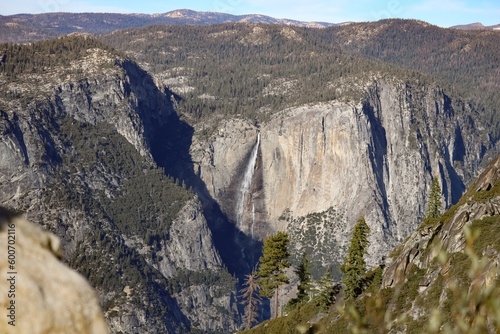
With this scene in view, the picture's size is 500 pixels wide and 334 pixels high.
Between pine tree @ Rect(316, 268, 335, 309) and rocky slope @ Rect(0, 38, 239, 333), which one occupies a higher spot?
pine tree @ Rect(316, 268, 335, 309)

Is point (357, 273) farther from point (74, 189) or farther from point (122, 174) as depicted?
point (122, 174)

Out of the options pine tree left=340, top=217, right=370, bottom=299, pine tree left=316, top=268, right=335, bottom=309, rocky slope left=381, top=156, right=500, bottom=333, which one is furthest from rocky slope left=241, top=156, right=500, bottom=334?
pine tree left=340, top=217, right=370, bottom=299

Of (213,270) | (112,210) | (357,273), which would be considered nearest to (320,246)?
(213,270)

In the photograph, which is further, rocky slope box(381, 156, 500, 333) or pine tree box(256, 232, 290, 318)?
pine tree box(256, 232, 290, 318)

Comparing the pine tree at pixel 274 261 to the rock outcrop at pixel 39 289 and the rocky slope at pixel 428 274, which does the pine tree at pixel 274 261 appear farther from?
the rock outcrop at pixel 39 289

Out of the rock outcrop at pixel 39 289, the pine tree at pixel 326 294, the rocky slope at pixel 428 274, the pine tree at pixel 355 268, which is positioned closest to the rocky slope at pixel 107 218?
the pine tree at pixel 326 294

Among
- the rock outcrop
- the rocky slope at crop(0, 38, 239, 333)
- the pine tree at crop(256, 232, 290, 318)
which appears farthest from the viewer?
the rocky slope at crop(0, 38, 239, 333)

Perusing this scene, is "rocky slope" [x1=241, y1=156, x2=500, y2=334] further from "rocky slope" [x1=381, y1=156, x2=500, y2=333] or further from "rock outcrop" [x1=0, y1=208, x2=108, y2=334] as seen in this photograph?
"rock outcrop" [x1=0, y1=208, x2=108, y2=334]
